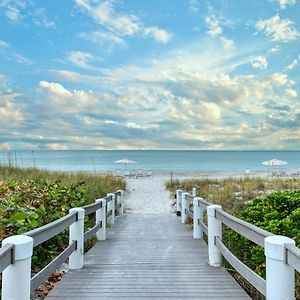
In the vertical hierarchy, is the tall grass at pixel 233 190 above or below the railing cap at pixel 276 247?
below

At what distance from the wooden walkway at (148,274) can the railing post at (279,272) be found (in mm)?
1301

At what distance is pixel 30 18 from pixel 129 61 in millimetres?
7443

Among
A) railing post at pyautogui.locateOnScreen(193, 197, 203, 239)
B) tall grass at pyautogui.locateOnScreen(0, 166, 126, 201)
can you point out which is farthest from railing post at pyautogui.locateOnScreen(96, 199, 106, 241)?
tall grass at pyautogui.locateOnScreen(0, 166, 126, 201)

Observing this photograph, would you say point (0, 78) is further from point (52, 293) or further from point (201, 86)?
point (52, 293)

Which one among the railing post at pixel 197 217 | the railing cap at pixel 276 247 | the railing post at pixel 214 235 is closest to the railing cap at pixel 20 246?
the railing cap at pixel 276 247

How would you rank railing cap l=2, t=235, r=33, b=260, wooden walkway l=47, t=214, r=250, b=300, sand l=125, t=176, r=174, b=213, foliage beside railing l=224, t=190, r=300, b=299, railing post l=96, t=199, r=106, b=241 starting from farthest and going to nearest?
1. sand l=125, t=176, r=174, b=213
2. railing post l=96, t=199, r=106, b=241
3. foliage beside railing l=224, t=190, r=300, b=299
4. wooden walkway l=47, t=214, r=250, b=300
5. railing cap l=2, t=235, r=33, b=260

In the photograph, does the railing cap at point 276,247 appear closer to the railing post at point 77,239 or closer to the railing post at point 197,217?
the railing post at point 77,239

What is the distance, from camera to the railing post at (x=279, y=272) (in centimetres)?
305

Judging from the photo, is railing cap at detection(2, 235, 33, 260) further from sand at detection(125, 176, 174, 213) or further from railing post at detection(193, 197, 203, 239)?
sand at detection(125, 176, 174, 213)

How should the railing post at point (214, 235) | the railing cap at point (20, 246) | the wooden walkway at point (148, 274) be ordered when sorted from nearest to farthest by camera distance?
the railing cap at point (20, 246) → the wooden walkway at point (148, 274) → the railing post at point (214, 235)

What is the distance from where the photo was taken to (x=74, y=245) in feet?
17.5

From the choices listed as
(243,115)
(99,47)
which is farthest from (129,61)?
(243,115)

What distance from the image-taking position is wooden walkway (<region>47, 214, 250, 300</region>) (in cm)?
444

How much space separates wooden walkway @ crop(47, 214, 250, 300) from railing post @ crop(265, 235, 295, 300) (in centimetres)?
130
